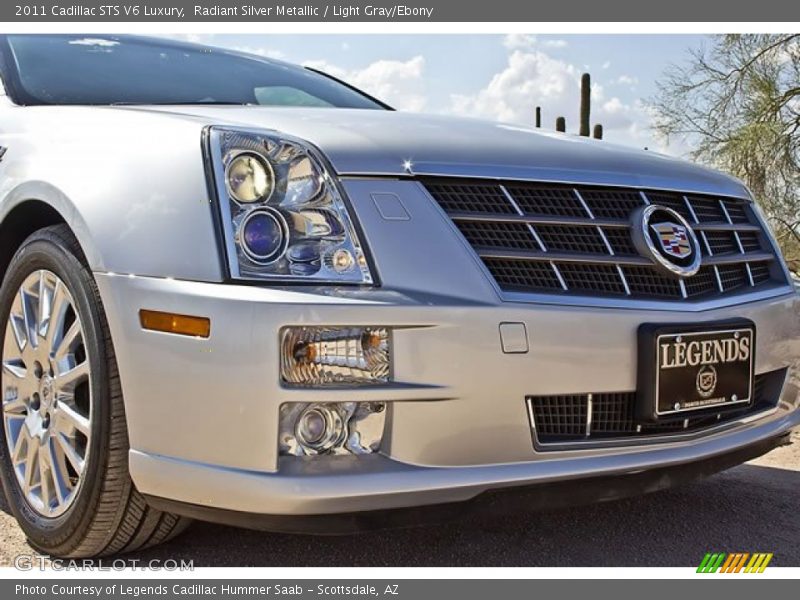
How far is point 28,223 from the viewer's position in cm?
298

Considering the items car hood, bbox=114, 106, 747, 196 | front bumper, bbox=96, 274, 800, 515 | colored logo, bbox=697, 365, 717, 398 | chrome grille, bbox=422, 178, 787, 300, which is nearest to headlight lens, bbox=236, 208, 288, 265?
front bumper, bbox=96, 274, 800, 515

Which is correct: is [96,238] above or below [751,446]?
above

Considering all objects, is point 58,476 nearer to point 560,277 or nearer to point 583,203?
point 560,277

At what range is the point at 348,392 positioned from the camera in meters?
2.23

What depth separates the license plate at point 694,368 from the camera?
253 cm

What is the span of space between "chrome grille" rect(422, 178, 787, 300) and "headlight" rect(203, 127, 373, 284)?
287 millimetres

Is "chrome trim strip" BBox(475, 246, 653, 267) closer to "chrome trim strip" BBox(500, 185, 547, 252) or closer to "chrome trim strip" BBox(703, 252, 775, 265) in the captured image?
"chrome trim strip" BBox(500, 185, 547, 252)

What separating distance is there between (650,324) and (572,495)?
1.67ft

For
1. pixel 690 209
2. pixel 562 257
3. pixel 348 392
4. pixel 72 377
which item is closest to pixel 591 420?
pixel 562 257

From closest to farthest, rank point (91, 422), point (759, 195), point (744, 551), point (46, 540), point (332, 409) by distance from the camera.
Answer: point (332, 409)
point (91, 422)
point (46, 540)
point (744, 551)
point (759, 195)

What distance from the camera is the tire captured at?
247 centimetres

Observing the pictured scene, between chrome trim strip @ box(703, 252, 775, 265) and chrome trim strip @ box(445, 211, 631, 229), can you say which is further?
chrome trim strip @ box(703, 252, 775, 265)

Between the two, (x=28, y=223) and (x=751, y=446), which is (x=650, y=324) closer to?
(x=751, y=446)

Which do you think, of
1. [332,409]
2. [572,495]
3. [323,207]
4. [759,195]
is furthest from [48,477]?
[759,195]
